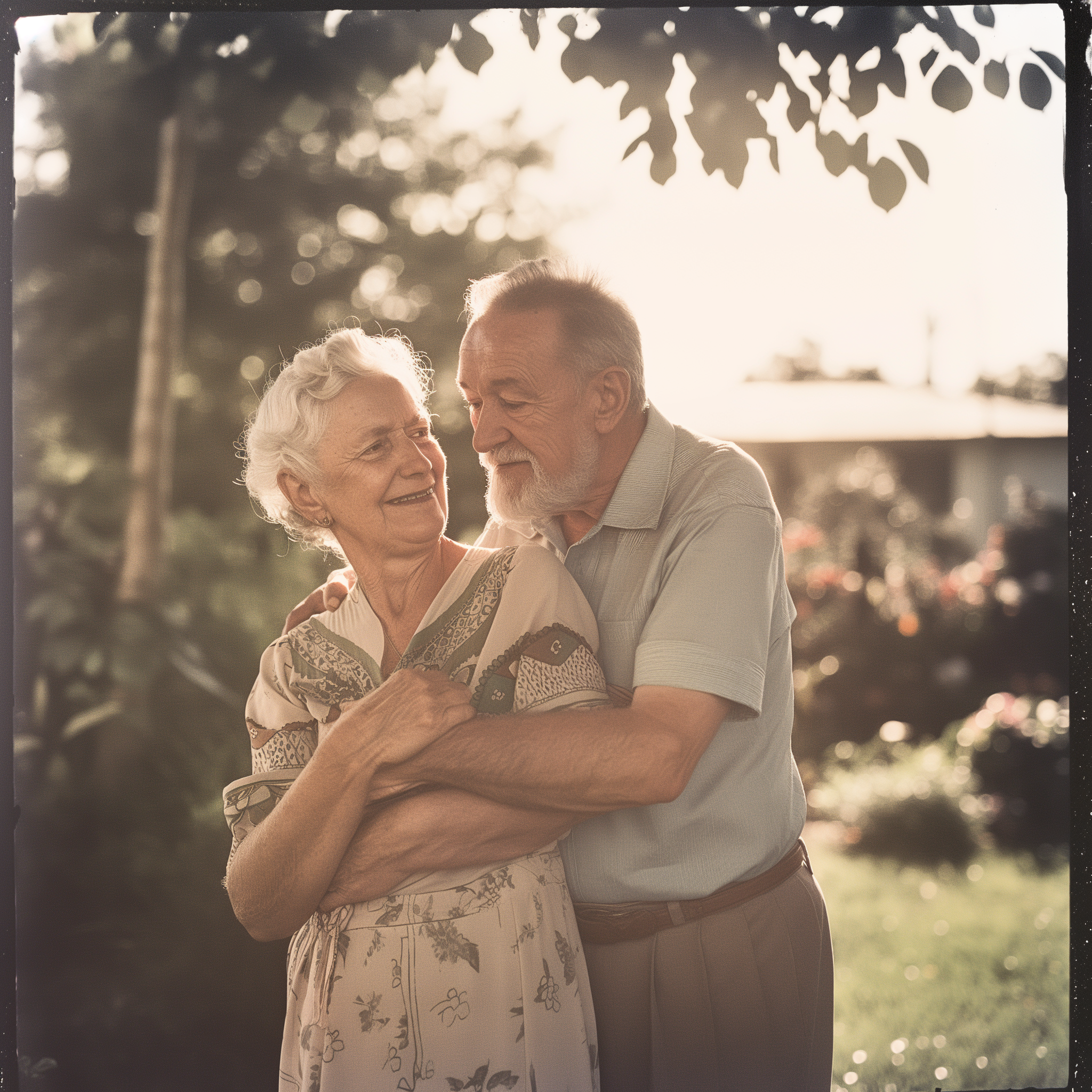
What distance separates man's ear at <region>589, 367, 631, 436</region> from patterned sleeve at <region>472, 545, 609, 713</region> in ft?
1.46

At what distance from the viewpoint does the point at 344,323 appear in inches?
126

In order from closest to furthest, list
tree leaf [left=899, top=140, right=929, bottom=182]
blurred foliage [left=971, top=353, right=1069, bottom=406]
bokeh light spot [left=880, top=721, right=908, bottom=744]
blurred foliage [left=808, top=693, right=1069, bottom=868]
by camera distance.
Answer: tree leaf [left=899, top=140, right=929, bottom=182], blurred foliage [left=971, top=353, right=1069, bottom=406], blurred foliage [left=808, top=693, right=1069, bottom=868], bokeh light spot [left=880, top=721, right=908, bottom=744]

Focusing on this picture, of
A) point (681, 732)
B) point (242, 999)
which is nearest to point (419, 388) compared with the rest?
point (681, 732)

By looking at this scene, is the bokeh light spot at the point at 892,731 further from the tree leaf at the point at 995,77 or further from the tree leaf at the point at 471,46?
the tree leaf at the point at 471,46

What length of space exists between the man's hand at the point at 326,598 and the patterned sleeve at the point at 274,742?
0.18 m

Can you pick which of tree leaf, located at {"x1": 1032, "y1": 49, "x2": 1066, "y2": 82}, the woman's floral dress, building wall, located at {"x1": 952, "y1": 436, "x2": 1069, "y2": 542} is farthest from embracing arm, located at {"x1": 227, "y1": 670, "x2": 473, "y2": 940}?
tree leaf, located at {"x1": 1032, "y1": 49, "x2": 1066, "y2": 82}

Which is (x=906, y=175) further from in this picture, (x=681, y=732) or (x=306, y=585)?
(x=306, y=585)

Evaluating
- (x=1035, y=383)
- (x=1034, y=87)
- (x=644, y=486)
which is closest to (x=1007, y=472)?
(x=1035, y=383)

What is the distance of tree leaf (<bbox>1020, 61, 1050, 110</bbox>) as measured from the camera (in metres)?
3.29

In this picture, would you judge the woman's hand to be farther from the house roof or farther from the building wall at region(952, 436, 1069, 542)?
the building wall at region(952, 436, 1069, 542)

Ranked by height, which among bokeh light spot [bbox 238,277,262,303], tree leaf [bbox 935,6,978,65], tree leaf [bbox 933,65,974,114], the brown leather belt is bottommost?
the brown leather belt

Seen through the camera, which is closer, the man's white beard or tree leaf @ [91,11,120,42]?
the man's white beard

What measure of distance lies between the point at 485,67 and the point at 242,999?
3.26 m

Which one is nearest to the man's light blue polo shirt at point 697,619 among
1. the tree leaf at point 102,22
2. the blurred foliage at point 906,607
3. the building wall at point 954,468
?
the building wall at point 954,468
